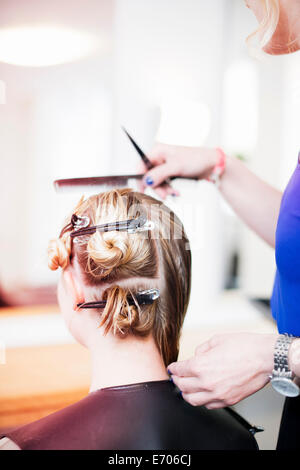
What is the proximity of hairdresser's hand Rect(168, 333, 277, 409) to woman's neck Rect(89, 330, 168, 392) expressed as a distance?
186mm

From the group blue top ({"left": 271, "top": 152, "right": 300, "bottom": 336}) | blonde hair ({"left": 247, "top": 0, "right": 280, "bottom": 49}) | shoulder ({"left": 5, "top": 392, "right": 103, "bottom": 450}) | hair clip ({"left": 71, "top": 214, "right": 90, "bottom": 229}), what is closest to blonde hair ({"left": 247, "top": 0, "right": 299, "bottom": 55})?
blonde hair ({"left": 247, "top": 0, "right": 280, "bottom": 49})

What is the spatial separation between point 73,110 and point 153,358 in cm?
62

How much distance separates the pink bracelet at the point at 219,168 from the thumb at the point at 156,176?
169 mm

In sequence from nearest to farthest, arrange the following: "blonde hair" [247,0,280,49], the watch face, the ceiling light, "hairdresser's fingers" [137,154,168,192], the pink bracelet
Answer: the watch face, "blonde hair" [247,0,280,49], the ceiling light, "hairdresser's fingers" [137,154,168,192], the pink bracelet

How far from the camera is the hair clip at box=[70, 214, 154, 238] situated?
2.86ft

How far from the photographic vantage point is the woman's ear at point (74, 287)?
92 cm

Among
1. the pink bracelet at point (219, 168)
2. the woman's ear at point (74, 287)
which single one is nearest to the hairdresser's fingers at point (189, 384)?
the woman's ear at point (74, 287)

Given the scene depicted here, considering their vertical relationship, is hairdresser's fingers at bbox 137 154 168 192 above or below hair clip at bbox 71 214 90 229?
above

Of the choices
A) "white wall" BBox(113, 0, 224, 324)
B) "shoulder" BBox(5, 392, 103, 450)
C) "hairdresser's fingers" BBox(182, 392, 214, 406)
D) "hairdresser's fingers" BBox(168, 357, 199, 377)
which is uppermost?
"white wall" BBox(113, 0, 224, 324)

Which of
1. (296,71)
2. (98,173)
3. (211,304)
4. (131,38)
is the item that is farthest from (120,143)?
(296,71)

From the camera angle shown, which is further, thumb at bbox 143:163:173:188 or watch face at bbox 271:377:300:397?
thumb at bbox 143:163:173:188

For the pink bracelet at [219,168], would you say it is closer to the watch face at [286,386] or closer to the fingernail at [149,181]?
the fingernail at [149,181]

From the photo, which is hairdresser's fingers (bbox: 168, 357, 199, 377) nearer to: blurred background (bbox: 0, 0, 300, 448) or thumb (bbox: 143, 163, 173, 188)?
blurred background (bbox: 0, 0, 300, 448)
